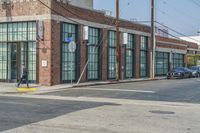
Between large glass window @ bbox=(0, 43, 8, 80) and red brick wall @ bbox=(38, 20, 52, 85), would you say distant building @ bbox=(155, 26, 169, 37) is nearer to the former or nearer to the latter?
large glass window @ bbox=(0, 43, 8, 80)

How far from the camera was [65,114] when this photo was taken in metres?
14.2

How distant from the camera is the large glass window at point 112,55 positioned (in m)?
40.6

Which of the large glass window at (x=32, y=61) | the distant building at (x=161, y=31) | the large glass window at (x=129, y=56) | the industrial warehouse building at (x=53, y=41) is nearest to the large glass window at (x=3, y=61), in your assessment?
the industrial warehouse building at (x=53, y=41)

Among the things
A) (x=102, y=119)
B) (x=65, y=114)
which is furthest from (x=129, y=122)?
(x=65, y=114)

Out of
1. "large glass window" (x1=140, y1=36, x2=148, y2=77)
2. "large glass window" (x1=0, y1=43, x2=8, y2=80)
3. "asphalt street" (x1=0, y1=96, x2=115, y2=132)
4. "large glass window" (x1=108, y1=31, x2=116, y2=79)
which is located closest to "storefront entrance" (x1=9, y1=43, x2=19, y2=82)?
"large glass window" (x1=0, y1=43, x2=8, y2=80)

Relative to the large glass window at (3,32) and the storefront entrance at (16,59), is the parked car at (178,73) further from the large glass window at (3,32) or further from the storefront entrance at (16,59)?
the large glass window at (3,32)

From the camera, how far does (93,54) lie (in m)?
37.6

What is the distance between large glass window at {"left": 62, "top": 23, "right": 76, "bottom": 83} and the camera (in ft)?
108

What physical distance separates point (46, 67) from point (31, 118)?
18.4m

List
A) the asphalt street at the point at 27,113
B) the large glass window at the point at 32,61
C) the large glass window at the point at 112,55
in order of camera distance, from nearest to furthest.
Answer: the asphalt street at the point at 27,113 → the large glass window at the point at 32,61 → the large glass window at the point at 112,55

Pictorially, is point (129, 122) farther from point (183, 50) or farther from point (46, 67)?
point (183, 50)

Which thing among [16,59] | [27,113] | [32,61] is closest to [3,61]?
[16,59]

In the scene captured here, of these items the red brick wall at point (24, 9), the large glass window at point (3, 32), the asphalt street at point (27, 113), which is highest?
the red brick wall at point (24, 9)

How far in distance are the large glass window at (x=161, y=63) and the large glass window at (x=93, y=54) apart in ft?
58.6
